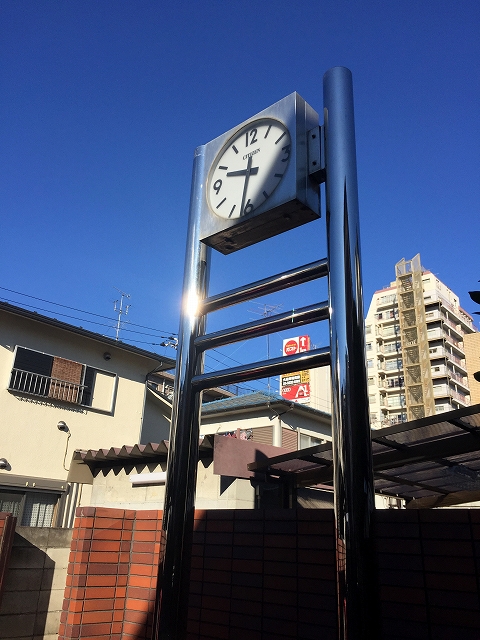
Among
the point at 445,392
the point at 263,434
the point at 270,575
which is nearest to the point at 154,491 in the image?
the point at 270,575

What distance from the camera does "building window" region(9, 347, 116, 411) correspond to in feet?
A: 42.1

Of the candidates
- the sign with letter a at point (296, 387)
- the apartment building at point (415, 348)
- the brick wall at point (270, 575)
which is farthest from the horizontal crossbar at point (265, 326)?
the apartment building at point (415, 348)

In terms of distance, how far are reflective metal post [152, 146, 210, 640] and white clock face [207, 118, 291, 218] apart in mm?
183

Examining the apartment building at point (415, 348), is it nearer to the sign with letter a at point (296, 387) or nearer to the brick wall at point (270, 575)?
the sign with letter a at point (296, 387)

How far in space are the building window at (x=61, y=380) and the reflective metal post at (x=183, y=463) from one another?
1141 cm

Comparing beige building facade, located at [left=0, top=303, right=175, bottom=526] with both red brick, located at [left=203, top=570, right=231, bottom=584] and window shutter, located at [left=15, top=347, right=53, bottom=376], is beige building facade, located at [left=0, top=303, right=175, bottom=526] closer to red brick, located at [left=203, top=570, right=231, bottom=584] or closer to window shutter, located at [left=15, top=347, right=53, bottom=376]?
window shutter, located at [left=15, top=347, right=53, bottom=376]

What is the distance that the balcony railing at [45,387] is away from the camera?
1268cm

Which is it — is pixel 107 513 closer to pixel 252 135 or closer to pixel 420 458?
pixel 420 458

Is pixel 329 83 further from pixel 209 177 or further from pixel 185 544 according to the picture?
pixel 185 544

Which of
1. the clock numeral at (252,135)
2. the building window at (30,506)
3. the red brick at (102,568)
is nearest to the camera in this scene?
the clock numeral at (252,135)

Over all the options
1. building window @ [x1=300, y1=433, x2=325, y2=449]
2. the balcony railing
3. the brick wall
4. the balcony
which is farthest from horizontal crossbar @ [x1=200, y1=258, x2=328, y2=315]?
the balcony

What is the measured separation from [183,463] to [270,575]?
2166mm

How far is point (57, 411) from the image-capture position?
43.6ft

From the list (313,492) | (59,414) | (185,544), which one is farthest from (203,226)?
(59,414)
